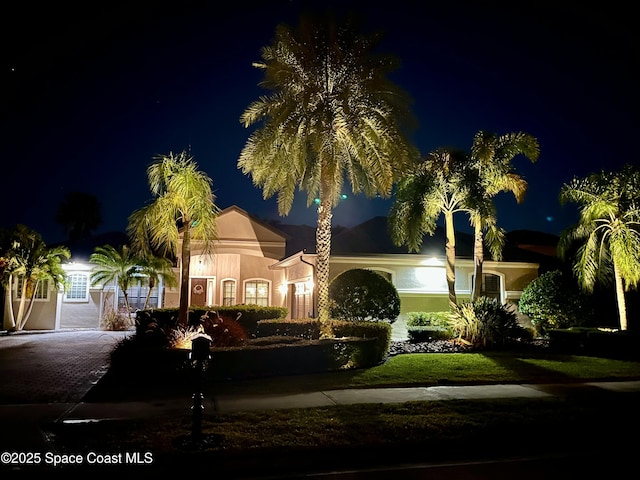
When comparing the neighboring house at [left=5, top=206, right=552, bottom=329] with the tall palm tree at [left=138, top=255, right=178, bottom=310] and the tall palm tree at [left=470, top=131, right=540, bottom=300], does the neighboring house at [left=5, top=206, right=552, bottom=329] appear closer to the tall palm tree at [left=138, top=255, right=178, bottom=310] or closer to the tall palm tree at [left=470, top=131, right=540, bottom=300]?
the tall palm tree at [left=138, top=255, right=178, bottom=310]

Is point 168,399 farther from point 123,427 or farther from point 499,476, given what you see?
point 499,476

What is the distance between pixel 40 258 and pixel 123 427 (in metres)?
19.6

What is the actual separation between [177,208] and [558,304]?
14634 millimetres

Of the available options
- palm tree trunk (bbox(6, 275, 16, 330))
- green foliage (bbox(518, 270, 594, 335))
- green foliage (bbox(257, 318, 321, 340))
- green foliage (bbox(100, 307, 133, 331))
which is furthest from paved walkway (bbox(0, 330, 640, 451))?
palm tree trunk (bbox(6, 275, 16, 330))

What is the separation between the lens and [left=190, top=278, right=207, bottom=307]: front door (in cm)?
2633

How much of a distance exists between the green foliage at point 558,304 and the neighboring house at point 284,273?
3.04 m

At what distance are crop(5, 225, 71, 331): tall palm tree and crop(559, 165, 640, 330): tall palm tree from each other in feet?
73.7

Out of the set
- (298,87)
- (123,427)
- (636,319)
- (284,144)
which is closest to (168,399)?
(123,427)

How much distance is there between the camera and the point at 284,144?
15.1 meters

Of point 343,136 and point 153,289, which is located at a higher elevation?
point 343,136

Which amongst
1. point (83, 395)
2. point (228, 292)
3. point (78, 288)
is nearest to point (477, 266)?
point (228, 292)

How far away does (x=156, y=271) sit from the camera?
Answer: 83.0ft

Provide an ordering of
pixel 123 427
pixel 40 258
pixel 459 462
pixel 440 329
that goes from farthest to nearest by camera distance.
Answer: pixel 40 258
pixel 440 329
pixel 123 427
pixel 459 462

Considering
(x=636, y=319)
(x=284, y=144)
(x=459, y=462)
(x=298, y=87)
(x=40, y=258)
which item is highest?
(x=298, y=87)
